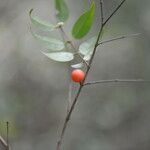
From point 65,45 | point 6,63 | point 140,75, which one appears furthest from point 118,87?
point 65,45

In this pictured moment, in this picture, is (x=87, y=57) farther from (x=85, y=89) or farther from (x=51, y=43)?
(x=85, y=89)

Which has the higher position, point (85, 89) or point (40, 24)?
point (40, 24)

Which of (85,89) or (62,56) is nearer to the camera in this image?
(62,56)

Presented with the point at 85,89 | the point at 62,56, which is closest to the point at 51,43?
the point at 62,56

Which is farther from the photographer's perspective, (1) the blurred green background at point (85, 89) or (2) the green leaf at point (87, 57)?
(1) the blurred green background at point (85, 89)

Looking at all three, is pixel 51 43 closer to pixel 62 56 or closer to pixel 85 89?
pixel 62 56

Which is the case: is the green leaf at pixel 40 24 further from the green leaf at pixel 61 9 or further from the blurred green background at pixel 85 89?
the blurred green background at pixel 85 89

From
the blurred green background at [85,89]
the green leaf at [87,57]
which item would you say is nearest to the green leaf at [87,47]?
the green leaf at [87,57]

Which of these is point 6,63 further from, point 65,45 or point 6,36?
point 65,45
